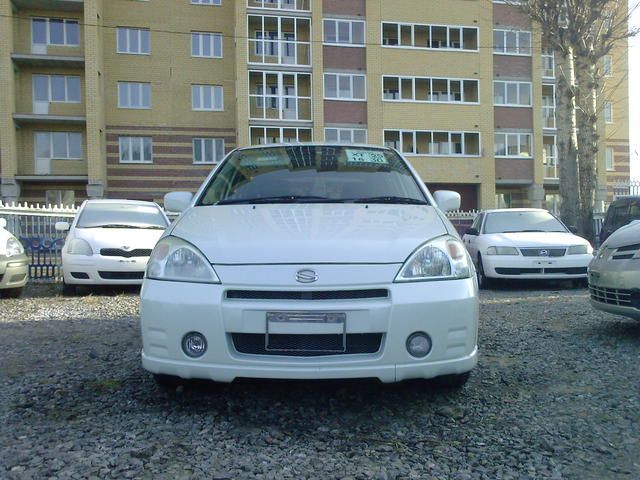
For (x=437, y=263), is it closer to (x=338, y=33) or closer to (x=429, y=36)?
(x=338, y=33)

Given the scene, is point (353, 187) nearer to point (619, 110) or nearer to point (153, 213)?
point (153, 213)

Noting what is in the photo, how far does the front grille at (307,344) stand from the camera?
2947mm

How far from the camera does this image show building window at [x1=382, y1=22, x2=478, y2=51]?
1148 inches

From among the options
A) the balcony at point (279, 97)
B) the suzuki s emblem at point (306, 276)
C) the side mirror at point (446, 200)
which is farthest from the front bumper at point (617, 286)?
the balcony at point (279, 97)

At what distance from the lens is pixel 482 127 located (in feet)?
96.9

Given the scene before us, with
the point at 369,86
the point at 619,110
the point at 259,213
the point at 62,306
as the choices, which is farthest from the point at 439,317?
the point at 619,110

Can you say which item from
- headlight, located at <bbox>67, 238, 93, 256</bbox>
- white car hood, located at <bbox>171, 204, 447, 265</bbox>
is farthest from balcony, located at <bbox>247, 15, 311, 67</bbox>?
white car hood, located at <bbox>171, 204, 447, 265</bbox>

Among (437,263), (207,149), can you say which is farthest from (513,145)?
(437,263)

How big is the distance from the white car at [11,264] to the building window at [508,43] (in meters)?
28.1

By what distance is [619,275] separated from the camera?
486 centimetres

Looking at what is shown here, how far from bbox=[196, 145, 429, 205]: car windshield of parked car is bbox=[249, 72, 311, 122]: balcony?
24.2m

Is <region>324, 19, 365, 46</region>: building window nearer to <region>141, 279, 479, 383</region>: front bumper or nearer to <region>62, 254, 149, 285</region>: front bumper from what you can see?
<region>62, 254, 149, 285</region>: front bumper

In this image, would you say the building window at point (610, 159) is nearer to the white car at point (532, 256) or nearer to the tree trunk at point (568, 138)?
the tree trunk at point (568, 138)

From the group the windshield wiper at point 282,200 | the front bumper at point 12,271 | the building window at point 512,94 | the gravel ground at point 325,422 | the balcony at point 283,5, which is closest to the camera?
the gravel ground at point 325,422
